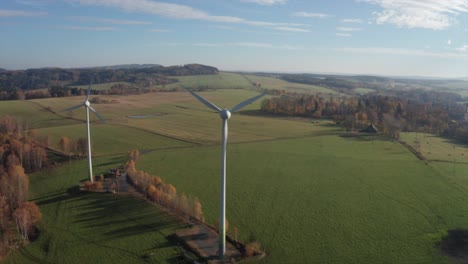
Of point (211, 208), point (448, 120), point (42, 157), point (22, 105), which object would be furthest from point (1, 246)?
point (448, 120)

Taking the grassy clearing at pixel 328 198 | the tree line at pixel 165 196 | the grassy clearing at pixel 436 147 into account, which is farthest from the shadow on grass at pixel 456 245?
the grassy clearing at pixel 436 147

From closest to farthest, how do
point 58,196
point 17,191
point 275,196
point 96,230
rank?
point 96,230
point 17,191
point 58,196
point 275,196

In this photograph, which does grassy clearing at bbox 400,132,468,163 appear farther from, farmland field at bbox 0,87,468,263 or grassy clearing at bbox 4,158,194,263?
grassy clearing at bbox 4,158,194,263

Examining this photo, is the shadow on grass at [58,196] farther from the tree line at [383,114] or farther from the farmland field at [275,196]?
the tree line at [383,114]

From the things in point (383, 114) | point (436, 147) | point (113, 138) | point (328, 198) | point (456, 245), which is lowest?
point (456, 245)

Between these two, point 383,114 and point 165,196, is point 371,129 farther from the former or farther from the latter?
point 165,196

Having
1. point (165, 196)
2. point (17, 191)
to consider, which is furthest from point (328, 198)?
point (17, 191)

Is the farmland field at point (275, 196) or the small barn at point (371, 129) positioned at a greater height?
the small barn at point (371, 129)
